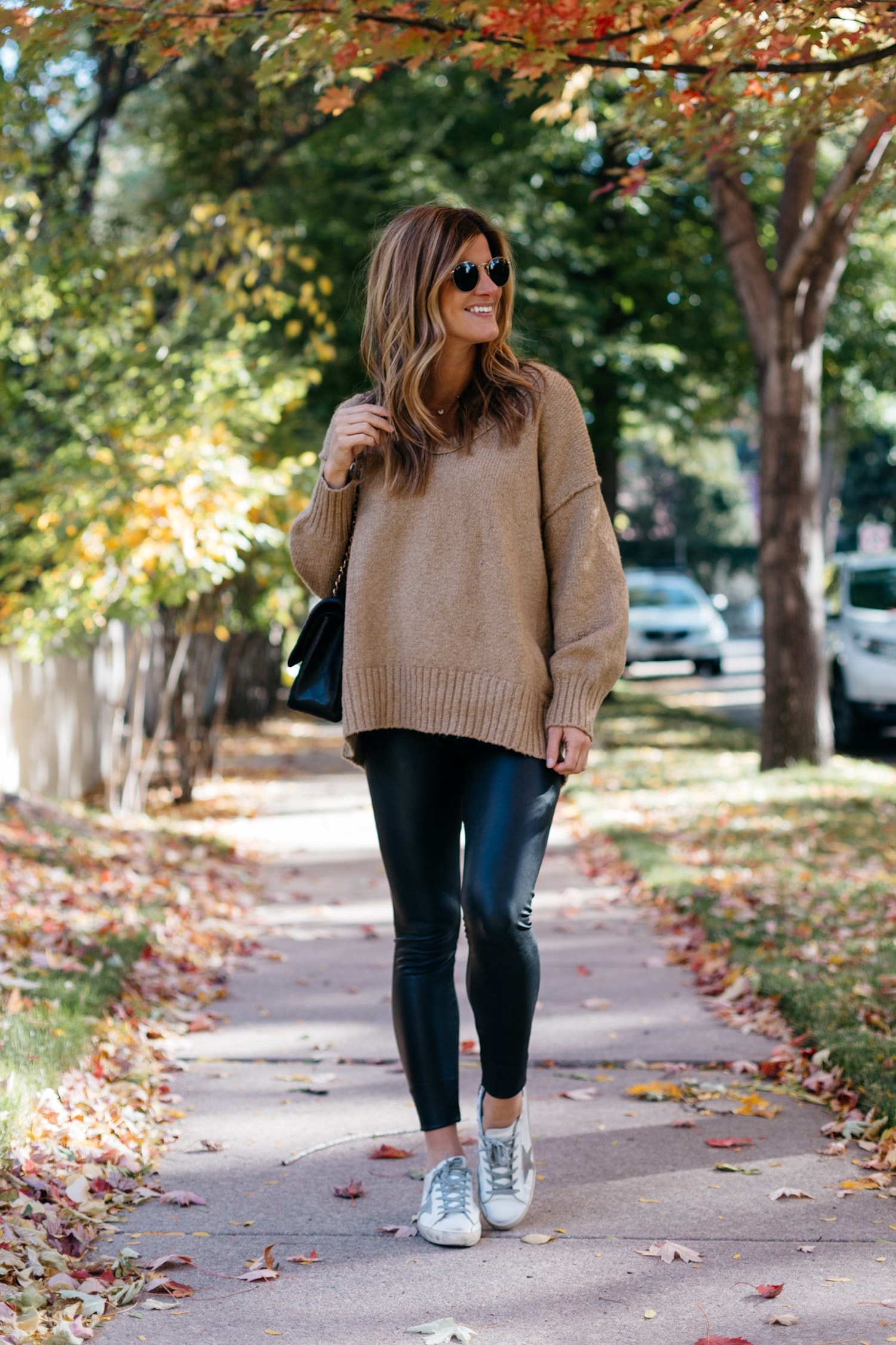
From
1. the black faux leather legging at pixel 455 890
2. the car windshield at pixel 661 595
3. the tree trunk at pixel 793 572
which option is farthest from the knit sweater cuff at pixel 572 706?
the car windshield at pixel 661 595

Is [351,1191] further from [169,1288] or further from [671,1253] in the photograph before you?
[671,1253]

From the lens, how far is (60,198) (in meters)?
9.95

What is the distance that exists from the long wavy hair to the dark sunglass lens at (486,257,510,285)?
0.09ft

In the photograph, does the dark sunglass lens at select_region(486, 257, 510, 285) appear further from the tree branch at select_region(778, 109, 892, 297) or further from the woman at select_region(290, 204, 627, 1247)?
the tree branch at select_region(778, 109, 892, 297)

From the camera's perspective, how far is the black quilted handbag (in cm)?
321

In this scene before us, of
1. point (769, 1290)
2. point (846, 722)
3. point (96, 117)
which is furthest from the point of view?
point (846, 722)

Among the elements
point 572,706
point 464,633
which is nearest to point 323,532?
point 464,633

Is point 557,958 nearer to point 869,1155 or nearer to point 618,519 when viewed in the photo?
point 869,1155

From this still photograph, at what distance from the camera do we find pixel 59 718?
10.6 m

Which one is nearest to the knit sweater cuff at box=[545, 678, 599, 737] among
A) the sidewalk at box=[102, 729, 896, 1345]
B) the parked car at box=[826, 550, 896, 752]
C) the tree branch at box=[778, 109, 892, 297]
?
the sidewalk at box=[102, 729, 896, 1345]

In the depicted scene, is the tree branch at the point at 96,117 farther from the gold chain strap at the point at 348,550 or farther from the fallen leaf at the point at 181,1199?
the fallen leaf at the point at 181,1199

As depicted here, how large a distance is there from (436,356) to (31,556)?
18.0 feet

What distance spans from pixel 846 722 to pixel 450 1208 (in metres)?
10.9

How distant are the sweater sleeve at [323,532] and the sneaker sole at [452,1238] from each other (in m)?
1.40
